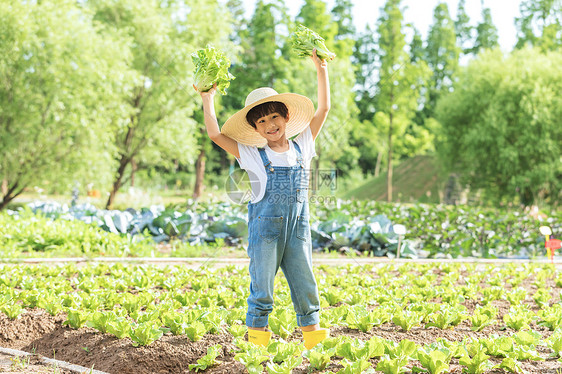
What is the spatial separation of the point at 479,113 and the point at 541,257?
14292mm

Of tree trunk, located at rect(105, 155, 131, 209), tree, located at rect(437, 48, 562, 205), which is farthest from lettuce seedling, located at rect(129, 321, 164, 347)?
tree, located at rect(437, 48, 562, 205)

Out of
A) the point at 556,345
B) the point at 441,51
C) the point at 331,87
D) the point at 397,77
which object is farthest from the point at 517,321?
the point at 441,51

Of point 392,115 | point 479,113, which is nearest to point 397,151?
point 392,115

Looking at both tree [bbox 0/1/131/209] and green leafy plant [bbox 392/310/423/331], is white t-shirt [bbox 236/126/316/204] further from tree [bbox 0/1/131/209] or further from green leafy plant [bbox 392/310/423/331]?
tree [bbox 0/1/131/209]

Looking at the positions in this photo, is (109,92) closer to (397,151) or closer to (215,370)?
(215,370)

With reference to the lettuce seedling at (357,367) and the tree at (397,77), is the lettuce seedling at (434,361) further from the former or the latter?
the tree at (397,77)

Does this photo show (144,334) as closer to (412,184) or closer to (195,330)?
(195,330)

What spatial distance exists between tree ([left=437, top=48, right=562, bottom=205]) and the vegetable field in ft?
49.9

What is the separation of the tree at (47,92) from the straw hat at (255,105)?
11504mm

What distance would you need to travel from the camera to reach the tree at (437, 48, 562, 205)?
18547mm

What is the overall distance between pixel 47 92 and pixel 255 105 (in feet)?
40.0

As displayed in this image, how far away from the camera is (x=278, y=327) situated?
10.4ft

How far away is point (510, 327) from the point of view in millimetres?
3502

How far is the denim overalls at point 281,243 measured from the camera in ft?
9.07
